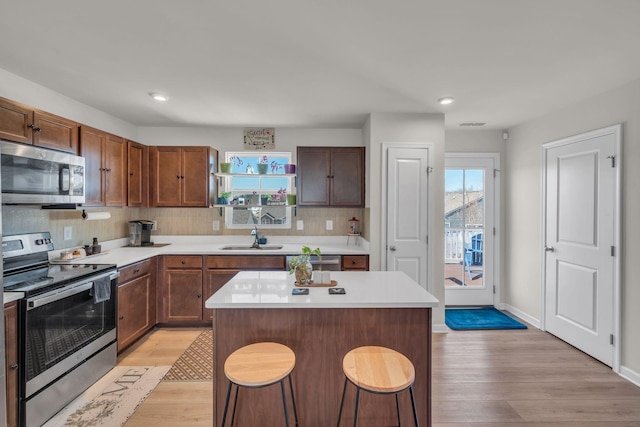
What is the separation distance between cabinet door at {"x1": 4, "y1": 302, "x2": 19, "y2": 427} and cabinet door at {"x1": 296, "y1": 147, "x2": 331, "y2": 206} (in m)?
2.69

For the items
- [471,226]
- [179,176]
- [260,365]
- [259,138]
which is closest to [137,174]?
[179,176]

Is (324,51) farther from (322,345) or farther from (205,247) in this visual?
(205,247)

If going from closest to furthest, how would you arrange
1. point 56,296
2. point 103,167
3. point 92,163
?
point 56,296
point 92,163
point 103,167

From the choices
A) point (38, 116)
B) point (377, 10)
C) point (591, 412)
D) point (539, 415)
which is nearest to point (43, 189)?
point (38, 116)

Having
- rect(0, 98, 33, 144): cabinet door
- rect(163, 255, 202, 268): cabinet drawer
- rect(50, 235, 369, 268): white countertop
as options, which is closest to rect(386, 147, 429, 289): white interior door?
rect(50, 235, 369, 268): white countertop

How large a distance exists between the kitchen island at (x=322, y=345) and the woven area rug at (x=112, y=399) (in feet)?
2.96

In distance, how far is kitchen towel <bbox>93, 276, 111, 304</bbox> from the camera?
240 centimetres

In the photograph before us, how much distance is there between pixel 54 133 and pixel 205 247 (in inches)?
72.9

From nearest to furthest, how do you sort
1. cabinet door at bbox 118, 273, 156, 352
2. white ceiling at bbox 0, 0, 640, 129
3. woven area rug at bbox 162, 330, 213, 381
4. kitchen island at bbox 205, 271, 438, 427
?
white ceiling at bbox 0, 0, 640, 129 → kitchen island at bbox 205, 271, 438, 427 → woven area rug at bbox 162, 330, 213, 381 → cabinet door at bbox 118, 273, 156, 352


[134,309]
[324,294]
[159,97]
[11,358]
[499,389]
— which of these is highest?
[159,97]

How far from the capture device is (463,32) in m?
1.86

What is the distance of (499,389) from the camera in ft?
7.98

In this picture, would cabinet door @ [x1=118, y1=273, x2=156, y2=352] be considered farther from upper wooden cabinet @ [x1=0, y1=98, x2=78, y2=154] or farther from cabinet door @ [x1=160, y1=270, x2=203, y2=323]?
upper wooden cabinet @ [x1=0, y1=98, x2=78, y2=154]

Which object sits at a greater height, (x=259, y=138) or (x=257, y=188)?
(x=259, y=138)
